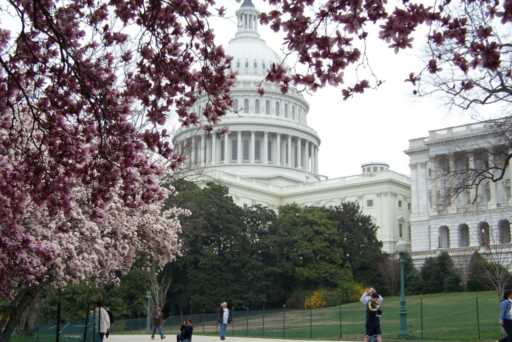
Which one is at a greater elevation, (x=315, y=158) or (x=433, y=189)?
(x=315, y=158)

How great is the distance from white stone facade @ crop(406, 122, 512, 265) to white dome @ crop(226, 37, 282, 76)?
39896mm

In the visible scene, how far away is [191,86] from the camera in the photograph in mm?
11703

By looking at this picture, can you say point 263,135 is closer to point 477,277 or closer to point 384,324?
point 477,277

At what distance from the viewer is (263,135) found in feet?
431

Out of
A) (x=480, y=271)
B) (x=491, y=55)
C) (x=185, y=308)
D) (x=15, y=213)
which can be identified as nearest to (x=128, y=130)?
(x=15, y=213)

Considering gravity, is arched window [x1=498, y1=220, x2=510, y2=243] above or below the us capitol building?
below

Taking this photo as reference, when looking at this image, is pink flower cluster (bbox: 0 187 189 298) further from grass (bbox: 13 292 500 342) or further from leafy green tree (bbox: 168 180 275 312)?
leafy green tree (bbox: 168 180 275 312)

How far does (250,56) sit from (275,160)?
20.2 metres

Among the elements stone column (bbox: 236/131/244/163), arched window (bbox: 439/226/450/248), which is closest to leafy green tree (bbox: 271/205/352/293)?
arched window (bbox: 439/226/450/248)

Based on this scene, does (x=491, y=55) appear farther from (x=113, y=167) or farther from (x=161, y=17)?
(x=113, y=167)

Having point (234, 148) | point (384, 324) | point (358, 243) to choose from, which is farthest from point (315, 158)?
point (384, 324)

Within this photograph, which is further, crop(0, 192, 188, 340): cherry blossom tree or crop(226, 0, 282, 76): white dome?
crop(226, 0, 282, 76): white dome

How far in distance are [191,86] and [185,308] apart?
55.9 metres

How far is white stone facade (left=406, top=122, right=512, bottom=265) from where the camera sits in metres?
94.8
